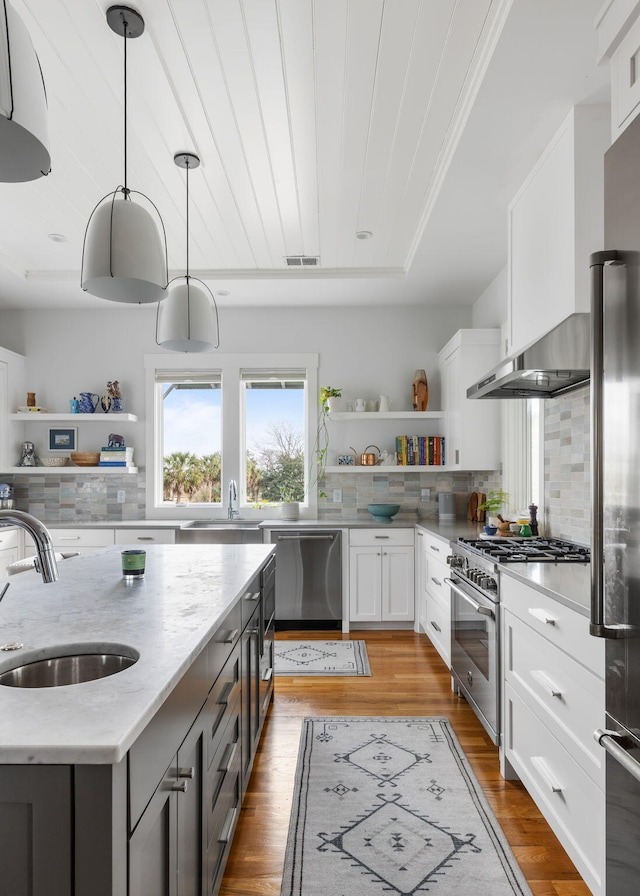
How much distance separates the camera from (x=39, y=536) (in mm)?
1361

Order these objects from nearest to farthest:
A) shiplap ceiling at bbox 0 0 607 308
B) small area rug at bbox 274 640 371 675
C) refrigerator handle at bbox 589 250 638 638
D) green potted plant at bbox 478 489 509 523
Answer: refrigerator handle at bbox 589 250 638 638
shiplap ceiling at bbox 0 0 607 308
small area rug at bbox 274 640 371 675
green potted plant at bbox 478 489 509 523

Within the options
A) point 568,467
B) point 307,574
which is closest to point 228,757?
point 568,467

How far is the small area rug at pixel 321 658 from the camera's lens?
12.3ft

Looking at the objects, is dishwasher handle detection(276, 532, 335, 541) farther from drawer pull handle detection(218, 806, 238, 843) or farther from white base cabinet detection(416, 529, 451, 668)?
drawer pull handle detection(218, 806, 238, 843)

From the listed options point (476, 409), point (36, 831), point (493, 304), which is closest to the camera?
point (36, 831)

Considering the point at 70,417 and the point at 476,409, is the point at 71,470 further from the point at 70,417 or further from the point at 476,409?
the point at 476,409

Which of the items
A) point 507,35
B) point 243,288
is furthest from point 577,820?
point 243,288

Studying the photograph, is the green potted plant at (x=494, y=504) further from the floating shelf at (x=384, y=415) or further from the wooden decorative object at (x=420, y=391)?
the wooden decorative object at (x=420, y=391)

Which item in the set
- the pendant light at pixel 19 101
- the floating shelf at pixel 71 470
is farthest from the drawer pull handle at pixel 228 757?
the floating shelf at pixel 71 470

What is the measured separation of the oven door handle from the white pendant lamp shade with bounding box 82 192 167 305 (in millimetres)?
1889

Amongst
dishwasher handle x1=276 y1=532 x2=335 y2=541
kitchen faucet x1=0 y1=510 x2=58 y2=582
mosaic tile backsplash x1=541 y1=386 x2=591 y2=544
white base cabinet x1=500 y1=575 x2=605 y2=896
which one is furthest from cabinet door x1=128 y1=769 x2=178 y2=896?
dishwasher handle x1=276 y1=532 x2=335 y2=541

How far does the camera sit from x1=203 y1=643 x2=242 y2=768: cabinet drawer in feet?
5.24

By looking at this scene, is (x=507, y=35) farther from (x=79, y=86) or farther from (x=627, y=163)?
(x=79, y=86)

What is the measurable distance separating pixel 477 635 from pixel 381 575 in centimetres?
189
